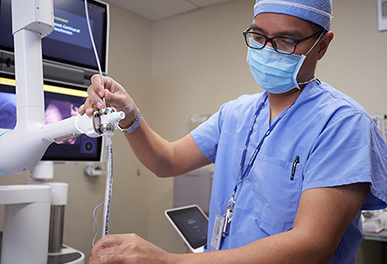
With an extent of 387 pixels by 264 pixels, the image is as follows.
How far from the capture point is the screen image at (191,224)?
1.82m

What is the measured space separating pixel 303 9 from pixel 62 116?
1051 millimetres

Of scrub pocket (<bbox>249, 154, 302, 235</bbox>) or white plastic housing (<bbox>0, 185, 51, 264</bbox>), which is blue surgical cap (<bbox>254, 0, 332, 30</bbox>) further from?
white plastic housing (<bbox>0, 185, 51, 264</bbox>)

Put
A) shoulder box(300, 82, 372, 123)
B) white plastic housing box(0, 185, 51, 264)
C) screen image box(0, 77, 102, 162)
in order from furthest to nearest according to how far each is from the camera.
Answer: screen image box(0, 77, 102, 162) → white plastic housing box(0, 185, 51, 264) → shoulder box(300, 82, 372, 123)

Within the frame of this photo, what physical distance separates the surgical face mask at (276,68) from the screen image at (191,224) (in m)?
1.10

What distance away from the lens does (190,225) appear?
74.8 inches

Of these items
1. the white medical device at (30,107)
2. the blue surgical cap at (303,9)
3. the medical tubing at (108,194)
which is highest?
the blue surgical cap at (303,9)

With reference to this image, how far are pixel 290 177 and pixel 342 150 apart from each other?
14cm

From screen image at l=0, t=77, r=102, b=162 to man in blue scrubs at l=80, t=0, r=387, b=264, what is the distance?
1.65 feet

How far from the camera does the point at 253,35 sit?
3.13ft

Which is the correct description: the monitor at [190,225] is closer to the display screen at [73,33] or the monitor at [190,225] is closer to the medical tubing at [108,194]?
the display screen at [73,33]

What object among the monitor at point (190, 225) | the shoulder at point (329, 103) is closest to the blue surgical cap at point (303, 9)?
the shoulder at point (329, 103)

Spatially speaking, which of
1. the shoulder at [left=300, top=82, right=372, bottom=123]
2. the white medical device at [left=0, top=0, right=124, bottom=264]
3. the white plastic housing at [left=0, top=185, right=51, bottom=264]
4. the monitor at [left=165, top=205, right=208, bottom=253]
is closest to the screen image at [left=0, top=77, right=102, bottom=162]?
the white plastic housing at [left=0, top=185, right=51, bottom=264]

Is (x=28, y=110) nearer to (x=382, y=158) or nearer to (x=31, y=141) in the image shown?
(x=31, y=141)

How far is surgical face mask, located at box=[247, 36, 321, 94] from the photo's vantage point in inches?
35.9
